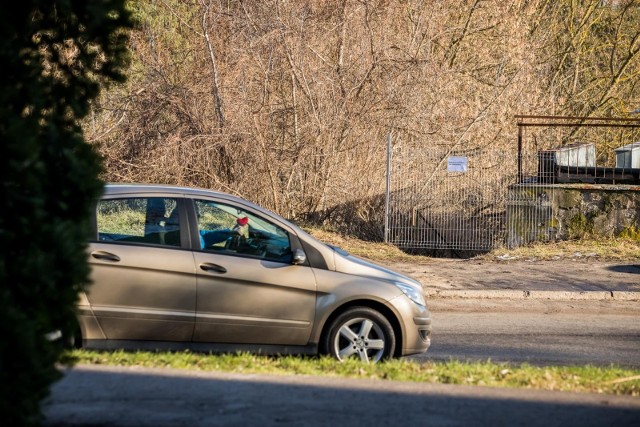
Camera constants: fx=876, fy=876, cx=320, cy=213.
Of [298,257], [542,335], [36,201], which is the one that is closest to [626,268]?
[542,335]

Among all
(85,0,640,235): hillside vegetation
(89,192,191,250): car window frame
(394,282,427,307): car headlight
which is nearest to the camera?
(89,192,191,250): car window frame

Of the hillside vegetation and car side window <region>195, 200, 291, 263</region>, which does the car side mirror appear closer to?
car side window <region>195, 200, 291, 263</region>

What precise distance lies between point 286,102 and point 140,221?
12.7 metres

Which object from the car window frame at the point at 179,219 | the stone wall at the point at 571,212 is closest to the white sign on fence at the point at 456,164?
the stone wall at the point at 571,212

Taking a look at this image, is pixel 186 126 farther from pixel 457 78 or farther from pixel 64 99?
pixel 64 99

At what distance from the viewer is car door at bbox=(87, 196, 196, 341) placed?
7.59 metres

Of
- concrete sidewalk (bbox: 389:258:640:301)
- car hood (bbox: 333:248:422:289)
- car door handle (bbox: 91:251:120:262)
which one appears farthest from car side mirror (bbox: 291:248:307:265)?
concrete sidewalk (bbox: 389:258:640:301)

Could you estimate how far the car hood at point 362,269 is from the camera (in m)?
8.22

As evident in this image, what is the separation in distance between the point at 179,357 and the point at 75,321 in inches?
106

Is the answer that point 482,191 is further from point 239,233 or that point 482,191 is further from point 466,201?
point 239,233

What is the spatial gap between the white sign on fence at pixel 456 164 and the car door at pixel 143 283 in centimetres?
1184

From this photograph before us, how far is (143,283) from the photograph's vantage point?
766 centimetres

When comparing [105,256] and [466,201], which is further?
[466,201]

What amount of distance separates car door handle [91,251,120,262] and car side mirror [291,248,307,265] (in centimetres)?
158
